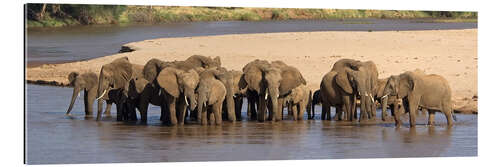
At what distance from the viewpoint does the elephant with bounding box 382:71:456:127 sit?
899 inches

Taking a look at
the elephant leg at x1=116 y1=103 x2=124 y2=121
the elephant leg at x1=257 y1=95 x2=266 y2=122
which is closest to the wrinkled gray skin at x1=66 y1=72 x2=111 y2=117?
the elephant leg at x1=116 y1=103 x2=124 y2=121

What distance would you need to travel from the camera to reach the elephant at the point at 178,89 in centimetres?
2275

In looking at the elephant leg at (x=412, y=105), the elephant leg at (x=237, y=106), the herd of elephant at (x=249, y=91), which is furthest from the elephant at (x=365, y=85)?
the elephant leg at (x=237, y=106)

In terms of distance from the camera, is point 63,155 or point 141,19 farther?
point 141,19

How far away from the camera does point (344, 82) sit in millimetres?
24609

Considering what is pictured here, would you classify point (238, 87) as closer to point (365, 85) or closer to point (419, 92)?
point (365, 85)

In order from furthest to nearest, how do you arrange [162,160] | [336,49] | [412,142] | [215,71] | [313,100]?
[336,49] < [313,100] < [215,71] < [412,142] < [162,160]

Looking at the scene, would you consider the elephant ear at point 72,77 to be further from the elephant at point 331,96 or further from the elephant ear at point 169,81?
the elephant at point 331,96

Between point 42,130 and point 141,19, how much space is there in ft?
11.5

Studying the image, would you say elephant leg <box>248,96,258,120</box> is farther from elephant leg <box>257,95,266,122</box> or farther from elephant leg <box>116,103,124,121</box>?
elephant leg <box>116,103,124,121</box>

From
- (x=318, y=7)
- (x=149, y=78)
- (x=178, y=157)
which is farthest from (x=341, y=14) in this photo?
(x=178, y=157)

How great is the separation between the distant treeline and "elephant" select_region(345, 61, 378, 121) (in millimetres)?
975

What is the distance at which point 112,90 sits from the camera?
2500 centimetres

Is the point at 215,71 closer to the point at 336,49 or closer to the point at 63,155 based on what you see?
the point at 63,155
